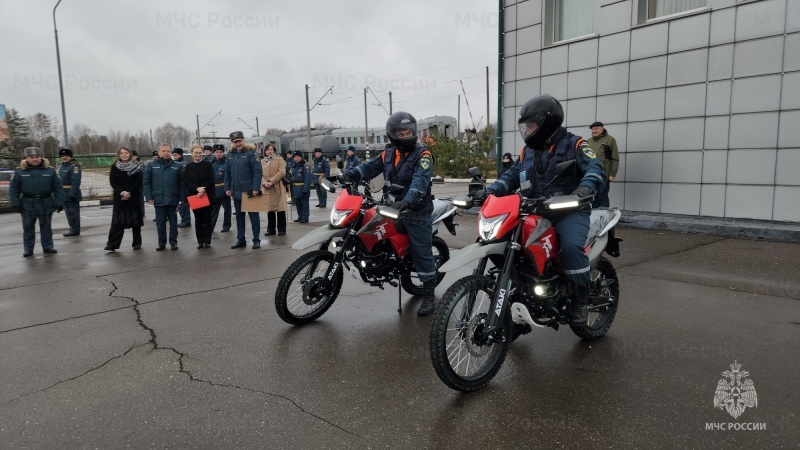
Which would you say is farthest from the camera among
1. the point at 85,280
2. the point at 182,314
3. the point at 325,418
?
the point at 85,280

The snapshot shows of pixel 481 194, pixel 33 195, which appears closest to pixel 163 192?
pixel 33 195

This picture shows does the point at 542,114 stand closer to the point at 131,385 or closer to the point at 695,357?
the point at 695,357

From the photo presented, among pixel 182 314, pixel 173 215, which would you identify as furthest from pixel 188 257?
pixel 182 314

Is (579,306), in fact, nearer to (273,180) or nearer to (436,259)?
(436,259)

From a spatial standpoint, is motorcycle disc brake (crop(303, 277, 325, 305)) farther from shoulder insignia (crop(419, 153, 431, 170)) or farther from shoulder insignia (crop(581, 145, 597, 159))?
shoulder insignia (crop(581, 145, 597, 159))

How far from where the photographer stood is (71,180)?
12.4 m

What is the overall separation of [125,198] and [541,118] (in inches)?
324

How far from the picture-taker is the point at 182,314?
18.3 ft

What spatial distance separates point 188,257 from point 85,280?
1.79 m

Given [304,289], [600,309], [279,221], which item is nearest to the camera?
[600,309]

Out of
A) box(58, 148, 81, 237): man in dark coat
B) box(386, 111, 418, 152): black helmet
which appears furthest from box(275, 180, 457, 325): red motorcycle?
box(58, 148, 81, 237): man in dark coat

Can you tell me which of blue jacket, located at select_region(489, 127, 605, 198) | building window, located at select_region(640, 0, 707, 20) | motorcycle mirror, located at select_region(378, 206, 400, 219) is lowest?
motorcycle mirror, located at select_region(378, 206, 400, 219)

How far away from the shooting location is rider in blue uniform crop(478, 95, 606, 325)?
3777mm

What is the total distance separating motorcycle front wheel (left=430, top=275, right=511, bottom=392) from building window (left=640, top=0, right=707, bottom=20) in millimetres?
9263
